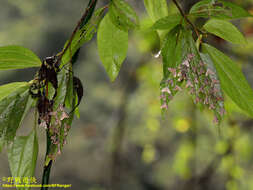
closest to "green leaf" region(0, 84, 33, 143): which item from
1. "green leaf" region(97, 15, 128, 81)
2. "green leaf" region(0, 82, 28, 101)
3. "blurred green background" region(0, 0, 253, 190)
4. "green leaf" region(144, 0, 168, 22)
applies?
"green leaf" region(0, 82, 28, 101)

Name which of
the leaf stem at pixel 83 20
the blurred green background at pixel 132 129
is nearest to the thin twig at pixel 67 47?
the leaf stem at pixel 83 20

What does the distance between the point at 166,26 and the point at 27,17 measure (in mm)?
4548

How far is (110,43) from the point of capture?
1.36ft

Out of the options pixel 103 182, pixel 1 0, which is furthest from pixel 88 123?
pixel 1 0

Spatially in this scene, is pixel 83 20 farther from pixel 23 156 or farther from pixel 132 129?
pixel 132 129

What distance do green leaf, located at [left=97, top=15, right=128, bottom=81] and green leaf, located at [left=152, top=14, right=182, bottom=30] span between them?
67 mm

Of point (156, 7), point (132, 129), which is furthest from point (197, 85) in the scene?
point (132, 129)

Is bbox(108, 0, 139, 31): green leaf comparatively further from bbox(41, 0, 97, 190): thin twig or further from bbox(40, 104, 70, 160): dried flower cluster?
bbox(40, 104, 70, 160): dried flower cluster

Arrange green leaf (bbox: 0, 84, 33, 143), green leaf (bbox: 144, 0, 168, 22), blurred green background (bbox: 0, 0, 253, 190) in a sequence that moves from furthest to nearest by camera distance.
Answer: blurred green background (bbox: 0, 0, 253, 190) → green leaf (bbox: 144, 0, 168, 22) → green leaf (bbox: 0, 84, 33, 143)

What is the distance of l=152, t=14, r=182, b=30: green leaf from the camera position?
356 mm

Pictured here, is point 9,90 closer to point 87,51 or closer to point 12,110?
point 12,110

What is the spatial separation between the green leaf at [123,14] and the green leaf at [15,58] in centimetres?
13

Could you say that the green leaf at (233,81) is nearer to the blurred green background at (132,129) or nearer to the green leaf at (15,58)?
the green leaf at (15,58)

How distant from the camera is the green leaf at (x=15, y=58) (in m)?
0.35
